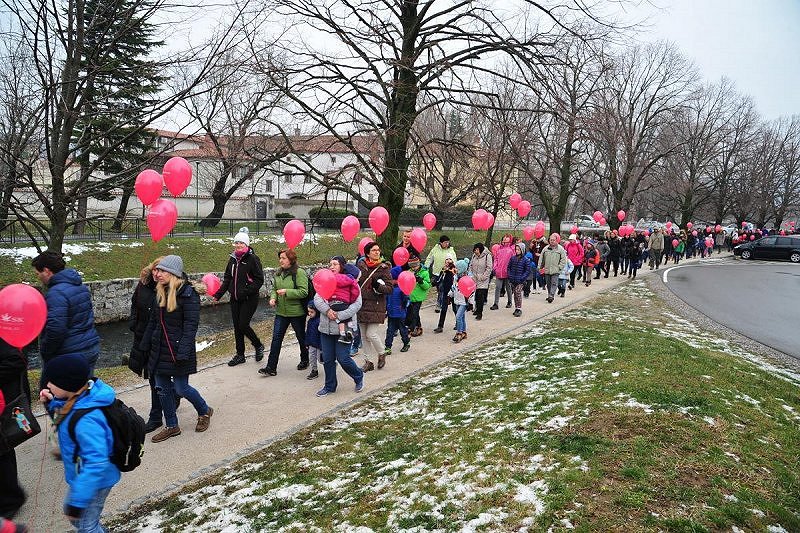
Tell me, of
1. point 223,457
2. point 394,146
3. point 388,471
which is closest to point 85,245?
point 394,146

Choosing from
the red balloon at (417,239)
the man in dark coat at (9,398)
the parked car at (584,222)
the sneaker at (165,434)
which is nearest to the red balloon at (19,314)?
the man in dark coat at (9,398)

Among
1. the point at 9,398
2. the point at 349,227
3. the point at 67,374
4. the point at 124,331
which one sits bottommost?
the point at 124,331

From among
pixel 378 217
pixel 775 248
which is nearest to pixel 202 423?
pixel 378 217

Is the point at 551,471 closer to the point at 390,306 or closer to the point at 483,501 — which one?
the point at 483,501

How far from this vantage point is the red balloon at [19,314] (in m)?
4.04

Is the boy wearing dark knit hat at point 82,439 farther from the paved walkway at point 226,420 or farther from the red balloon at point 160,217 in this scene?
the red balloon at point 160,217

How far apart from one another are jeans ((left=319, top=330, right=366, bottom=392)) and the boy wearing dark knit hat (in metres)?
3.52

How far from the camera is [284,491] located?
4.39 meters

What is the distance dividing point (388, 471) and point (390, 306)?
14.2ft

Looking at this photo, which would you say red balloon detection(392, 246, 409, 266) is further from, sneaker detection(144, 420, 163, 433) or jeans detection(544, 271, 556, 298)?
jeans detection(544, 271, 556, 298)

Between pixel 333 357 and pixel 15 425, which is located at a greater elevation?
pixel 15 425

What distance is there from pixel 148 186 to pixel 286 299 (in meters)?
2.42

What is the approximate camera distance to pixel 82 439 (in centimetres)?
315

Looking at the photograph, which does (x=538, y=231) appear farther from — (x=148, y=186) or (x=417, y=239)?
(x=148, y=186)
